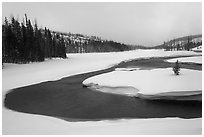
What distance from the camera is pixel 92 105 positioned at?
1241cm

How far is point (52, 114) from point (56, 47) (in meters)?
51.4

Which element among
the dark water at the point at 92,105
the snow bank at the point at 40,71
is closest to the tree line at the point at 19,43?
the snow bank at the point at 40,71

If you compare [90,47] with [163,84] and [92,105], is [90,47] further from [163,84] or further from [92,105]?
[92,105]

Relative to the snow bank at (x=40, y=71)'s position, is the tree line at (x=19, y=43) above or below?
above

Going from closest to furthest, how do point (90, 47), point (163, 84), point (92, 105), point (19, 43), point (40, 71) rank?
point (92, 105), point (163, 84), point (40, 71), point (19, 43), point (90, 47)

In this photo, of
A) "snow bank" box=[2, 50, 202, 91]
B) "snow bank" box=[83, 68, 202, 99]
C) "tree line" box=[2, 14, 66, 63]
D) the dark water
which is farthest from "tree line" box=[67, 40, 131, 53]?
the dark water

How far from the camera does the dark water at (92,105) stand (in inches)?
416

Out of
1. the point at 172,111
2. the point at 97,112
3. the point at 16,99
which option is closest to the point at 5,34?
the point at 16,99

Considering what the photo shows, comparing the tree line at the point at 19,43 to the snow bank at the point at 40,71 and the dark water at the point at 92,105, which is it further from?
the dark water at the point at 92,105

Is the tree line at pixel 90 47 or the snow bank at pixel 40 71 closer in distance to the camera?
the snow bank at pixel 40 71

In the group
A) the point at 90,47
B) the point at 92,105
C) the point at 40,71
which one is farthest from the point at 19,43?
the point at 90,47

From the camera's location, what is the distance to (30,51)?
43.2 meters

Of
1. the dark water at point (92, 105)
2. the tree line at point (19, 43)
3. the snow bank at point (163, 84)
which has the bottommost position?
the dark water at point (92, 105)

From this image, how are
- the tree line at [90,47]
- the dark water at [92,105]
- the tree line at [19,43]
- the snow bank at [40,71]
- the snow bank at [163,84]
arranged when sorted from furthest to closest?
the tree line at [90,47]
the tree line at [19,43]
the snow bank at [40,71]
the snow bank at [163,84]
the dark water at [92,105]
